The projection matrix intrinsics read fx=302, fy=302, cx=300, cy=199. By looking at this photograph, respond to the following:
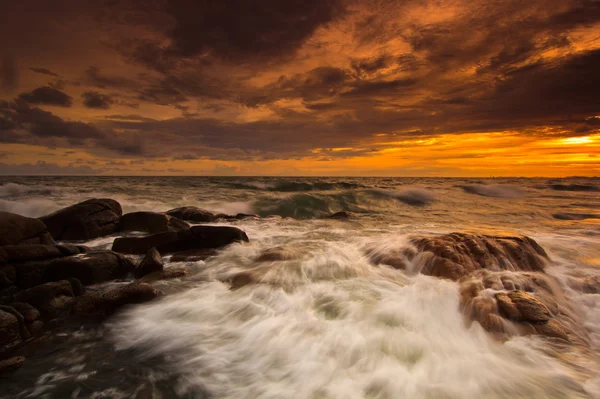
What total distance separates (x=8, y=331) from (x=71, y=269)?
229cm

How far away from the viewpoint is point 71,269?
6.07 m

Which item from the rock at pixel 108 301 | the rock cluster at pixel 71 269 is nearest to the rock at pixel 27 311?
the rock cluster at pixel 71 269

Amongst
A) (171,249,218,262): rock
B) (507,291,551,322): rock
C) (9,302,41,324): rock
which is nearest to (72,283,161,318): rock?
(9,302,41,324): rock

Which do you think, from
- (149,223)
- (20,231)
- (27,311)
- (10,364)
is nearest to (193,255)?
(149,223)

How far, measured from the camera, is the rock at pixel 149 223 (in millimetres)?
10562

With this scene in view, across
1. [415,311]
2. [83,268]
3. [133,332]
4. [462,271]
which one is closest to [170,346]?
[133,332]

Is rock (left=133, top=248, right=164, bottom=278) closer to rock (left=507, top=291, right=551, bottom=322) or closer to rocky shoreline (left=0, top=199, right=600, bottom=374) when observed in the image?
rocky shoreline (left=0, top=199, right=600, bottom=374)

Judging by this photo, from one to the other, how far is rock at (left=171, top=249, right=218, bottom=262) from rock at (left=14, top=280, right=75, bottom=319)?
2.86 m

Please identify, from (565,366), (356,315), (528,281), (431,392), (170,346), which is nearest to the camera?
(431,392)

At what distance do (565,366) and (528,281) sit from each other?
7.95ft

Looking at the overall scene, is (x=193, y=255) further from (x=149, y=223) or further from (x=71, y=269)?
(x=149, y=223)

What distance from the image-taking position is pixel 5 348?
3.83m

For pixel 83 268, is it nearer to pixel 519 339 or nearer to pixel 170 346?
pixel 170 346

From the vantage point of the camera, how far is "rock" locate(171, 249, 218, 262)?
314 inches
